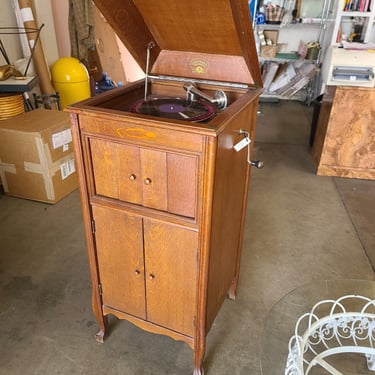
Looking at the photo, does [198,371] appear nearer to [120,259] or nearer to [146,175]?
[120,259]

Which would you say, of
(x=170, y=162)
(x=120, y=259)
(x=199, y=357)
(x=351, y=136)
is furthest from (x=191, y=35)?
(x=351, y=136)

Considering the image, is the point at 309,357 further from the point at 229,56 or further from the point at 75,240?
the point at 75,240

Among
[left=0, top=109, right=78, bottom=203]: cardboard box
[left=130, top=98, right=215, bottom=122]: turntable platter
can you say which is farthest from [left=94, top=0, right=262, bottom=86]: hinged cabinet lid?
[left=0, top=109, right=78, bottom=203]: cardboard box

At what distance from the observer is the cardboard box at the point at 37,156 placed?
2.23 meters

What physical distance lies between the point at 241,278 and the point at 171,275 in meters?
0.73

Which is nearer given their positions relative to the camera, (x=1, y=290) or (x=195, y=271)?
(x=195, y=271)

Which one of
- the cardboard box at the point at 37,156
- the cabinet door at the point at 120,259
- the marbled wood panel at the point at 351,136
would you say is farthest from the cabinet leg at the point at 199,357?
the marbled wood panel at the point at 351,136

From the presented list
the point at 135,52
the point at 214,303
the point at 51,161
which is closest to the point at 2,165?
the point at 51,161

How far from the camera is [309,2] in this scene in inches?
167

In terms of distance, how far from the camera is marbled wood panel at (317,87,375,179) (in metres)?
2.52

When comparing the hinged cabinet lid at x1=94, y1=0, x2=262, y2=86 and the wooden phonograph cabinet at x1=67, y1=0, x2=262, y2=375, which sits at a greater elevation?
the hinged cabinet lid at x1=94, y1=0, x2=262, y2=86

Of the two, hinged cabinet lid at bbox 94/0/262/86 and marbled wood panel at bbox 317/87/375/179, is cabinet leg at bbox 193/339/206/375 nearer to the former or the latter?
hinged cabinet lid at bbox 94/0/262/86

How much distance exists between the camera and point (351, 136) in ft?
8.72

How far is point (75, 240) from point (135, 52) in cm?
121
